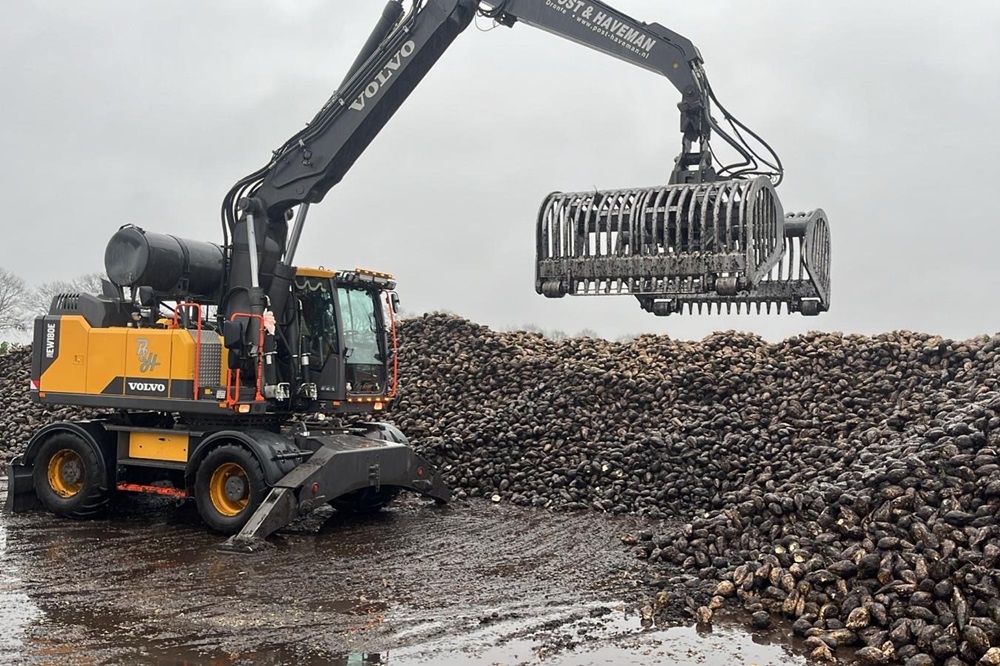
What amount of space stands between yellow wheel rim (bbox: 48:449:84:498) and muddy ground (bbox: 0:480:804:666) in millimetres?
385

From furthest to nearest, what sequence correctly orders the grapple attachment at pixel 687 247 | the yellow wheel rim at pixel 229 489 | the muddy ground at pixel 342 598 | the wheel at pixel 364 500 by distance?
the wheel at pixel 364 500 < the yellow wheel rim at pixel 229 489 < the grapple attachment at pixel 687 247 < the muddy ground at pixel 342 598

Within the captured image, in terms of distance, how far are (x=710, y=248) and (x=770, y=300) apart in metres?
1.38

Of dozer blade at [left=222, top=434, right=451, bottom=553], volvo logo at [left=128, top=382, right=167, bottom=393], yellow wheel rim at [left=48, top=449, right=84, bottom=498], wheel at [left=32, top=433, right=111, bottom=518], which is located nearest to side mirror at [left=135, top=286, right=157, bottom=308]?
volvo logo at [left=128, top=382, right=167, bottom=393]

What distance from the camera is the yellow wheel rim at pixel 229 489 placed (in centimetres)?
999

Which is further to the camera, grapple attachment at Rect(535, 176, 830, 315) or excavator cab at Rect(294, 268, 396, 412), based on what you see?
excavator cab at Rect(294, 268, 396, 412)

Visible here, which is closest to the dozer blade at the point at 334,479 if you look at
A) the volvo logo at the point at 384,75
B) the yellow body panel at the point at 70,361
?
the yellow body panel at the point at 70,361

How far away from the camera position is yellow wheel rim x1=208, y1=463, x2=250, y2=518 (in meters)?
9.99

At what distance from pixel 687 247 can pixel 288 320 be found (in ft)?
14.2

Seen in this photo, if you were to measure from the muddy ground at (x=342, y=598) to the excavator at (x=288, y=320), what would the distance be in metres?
0.51

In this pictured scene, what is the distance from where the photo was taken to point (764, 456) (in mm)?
11703

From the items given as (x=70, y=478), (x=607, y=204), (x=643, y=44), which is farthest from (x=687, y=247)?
(x=70, y=478)

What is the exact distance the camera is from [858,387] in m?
12.6

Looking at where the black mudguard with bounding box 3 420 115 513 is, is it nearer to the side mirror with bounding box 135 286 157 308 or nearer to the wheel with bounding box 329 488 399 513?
the side mirror with bounding box 135 286 157 308

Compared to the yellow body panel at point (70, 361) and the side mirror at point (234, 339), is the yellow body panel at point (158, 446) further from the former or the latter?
the side mirror at point (234, 339)
